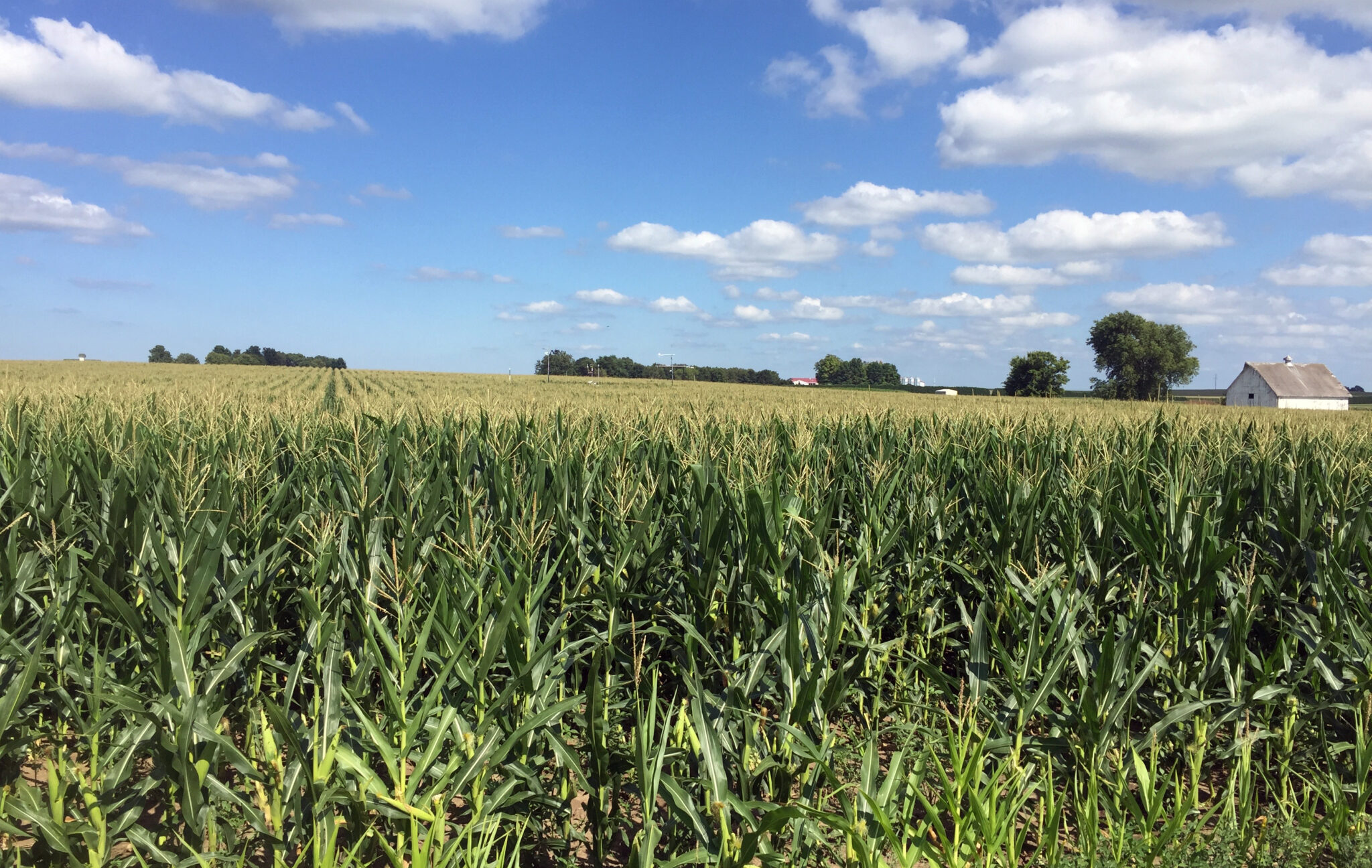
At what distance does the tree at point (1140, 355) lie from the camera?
76125mm

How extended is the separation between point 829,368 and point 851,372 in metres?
7.54

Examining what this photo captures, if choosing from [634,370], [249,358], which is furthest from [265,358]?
[634,370]

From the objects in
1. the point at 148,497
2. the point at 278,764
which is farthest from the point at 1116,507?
the point at 148,497

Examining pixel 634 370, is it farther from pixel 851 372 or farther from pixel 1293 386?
pixel 1293 386

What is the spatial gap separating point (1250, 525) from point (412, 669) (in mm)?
5338

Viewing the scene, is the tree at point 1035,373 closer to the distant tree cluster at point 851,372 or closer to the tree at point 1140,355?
the tree at point 1140,355

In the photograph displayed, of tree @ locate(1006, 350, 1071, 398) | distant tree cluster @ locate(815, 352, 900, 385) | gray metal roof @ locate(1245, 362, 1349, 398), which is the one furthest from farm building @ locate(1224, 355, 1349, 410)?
distant tree cluster @ locate(815, 352, 900, 385)

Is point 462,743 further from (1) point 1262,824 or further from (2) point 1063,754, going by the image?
(1) point 1262,824

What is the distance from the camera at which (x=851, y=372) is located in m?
145

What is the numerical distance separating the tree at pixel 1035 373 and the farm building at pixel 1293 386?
695 inches

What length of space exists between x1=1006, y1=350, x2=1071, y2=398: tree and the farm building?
17662 millimetres

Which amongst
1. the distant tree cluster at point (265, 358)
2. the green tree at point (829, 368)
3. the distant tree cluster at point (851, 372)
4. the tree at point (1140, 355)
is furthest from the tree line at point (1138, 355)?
the distant tree cluster at point (265, 358)

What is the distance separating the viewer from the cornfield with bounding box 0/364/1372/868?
2.62 m

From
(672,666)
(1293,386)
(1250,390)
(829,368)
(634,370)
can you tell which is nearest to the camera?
(672,666)
